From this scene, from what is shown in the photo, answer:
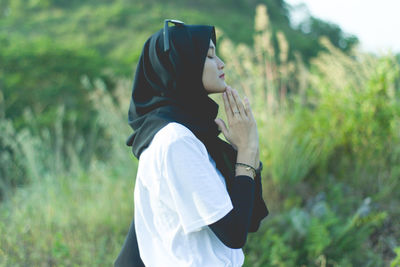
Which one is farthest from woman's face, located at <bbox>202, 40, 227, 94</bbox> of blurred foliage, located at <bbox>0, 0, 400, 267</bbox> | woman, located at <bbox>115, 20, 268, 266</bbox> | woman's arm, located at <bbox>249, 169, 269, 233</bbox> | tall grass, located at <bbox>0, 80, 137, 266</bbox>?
tall grass, located at <bbox>0, 80, 137, 266</bbox>

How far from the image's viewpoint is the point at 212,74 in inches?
57.9

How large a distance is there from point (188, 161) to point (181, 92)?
14.4 inches

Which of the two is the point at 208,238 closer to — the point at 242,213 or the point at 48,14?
the point at 242,213

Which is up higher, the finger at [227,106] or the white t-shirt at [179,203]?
the finger at [227,106]

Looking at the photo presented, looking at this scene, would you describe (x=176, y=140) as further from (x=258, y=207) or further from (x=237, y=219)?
(x=258, y=207)

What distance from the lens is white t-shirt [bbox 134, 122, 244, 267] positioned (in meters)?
1.21

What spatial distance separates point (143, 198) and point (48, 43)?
31.5ft

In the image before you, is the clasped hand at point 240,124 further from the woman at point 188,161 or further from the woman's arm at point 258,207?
the woman's arm at point 258,207

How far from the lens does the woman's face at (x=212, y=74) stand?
1461 mm

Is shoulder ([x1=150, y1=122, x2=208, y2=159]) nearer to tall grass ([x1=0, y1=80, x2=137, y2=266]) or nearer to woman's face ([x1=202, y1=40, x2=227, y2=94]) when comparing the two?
woman's face ([x1=202, y1=40, x2=227, y2=94])

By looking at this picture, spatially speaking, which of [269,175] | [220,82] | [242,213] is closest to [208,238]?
[242,213]

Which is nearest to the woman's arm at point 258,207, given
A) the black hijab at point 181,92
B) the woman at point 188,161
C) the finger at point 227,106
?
the woman at point 188,161

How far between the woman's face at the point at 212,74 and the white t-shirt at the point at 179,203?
0.25m

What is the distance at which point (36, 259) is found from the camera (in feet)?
9.50
